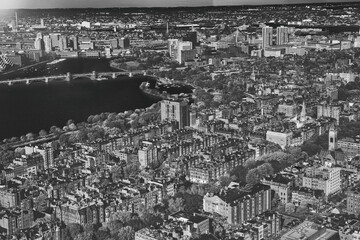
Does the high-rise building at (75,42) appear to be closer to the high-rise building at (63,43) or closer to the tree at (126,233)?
the high-rise building at (63,43)

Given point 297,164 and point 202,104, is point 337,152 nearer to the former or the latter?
point 297,164

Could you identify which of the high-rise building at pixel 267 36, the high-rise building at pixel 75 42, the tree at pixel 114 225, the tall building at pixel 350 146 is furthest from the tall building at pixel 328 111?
the high-rise building at pixel 75 42

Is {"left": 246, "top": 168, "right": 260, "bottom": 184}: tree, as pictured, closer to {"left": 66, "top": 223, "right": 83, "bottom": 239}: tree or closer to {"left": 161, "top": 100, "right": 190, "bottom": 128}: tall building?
{"left": 66, "top": 223, "right": 83, "bottom": 239}: tree

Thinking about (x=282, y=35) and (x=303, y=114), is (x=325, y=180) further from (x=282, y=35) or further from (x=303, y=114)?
(x=282, y=35)

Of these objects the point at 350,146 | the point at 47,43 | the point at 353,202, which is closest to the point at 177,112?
the point at 350,146

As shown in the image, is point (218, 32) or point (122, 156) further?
point (218, 32)

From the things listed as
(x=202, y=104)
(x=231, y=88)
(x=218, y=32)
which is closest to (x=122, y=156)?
(x=202, y=104)
